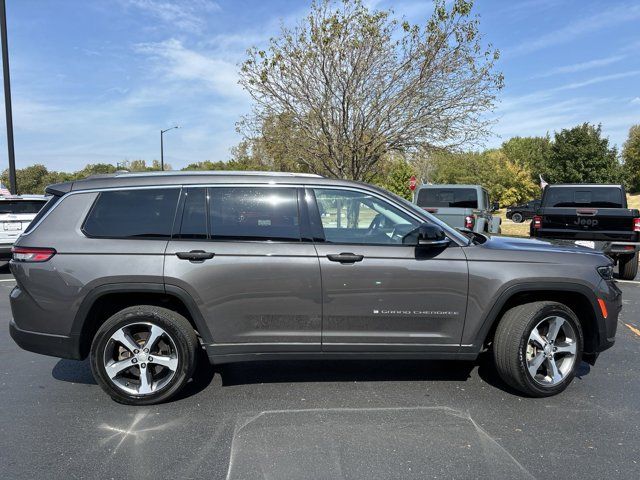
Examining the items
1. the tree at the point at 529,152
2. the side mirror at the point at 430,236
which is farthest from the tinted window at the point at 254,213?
the tree at the point at 529,152

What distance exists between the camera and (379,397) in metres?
3.86

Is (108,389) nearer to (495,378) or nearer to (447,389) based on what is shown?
(447,389)

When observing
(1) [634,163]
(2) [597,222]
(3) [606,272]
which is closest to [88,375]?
(3) [606,272]

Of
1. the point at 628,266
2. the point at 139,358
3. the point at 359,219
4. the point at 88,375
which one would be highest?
the point at 359,219

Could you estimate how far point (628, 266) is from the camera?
9062 mm

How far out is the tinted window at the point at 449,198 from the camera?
12.6 m

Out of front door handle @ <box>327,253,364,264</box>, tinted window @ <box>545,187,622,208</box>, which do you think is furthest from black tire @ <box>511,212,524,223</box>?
front door handle @ <box>327,253,364,264</box>

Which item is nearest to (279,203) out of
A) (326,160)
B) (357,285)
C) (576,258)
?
(357,285)

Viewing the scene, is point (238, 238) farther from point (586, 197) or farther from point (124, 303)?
point (586, 197)

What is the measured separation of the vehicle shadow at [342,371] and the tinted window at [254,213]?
139cm

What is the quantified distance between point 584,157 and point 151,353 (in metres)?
45.6

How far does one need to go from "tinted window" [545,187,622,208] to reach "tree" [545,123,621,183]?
116 feet

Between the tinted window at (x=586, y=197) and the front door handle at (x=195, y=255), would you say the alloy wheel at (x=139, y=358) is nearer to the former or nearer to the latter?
the front door handle at (x=195, y=255)

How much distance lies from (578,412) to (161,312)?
3281 millimetres
